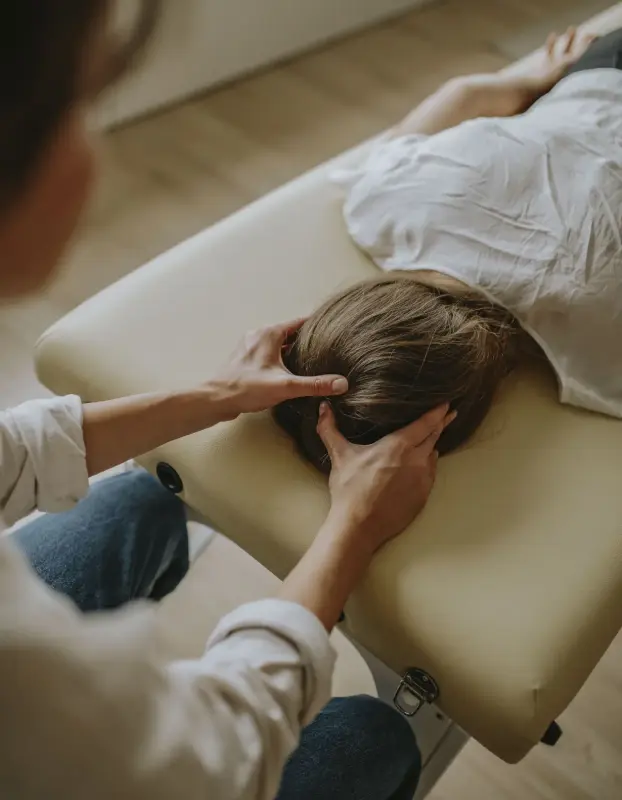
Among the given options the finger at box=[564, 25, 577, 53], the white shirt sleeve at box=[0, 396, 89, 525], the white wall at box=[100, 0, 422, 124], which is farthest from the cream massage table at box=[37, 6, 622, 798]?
the white wall at box=[100, 0, 422, 124]

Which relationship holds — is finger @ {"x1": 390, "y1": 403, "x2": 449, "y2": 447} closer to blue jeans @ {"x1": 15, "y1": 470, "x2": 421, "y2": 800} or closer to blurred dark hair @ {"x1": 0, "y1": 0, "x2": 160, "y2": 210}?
blue jeans @ {"x1": 15, "y1": 470, "x2": 421, "y2": 800}

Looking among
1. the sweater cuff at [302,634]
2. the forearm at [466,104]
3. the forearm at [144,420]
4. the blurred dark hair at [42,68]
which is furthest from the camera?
the forearm at [466,104]

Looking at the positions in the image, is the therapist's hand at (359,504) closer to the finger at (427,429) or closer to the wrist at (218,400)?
the finger at (427,429)

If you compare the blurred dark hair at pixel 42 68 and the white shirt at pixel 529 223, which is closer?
the blurred dark hair at pixel 42 68

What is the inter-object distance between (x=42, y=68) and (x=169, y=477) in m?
0.62

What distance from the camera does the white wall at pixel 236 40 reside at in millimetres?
2053

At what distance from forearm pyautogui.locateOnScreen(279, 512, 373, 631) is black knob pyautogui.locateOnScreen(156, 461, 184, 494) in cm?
22

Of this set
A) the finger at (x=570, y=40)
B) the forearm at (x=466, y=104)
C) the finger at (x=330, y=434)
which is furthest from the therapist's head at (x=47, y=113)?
the finger at (x=570, y=40)

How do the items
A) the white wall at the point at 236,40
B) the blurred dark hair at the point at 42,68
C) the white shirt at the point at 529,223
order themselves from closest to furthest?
1. the blurred dark hair at the point at 42,68
2. the white shirt at the point at 529,223
3. the white wall at the point at 236,40

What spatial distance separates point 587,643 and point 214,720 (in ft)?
1.38

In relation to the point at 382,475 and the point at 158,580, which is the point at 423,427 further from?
the point at 158,580

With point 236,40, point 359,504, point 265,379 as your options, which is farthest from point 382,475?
point 236,40

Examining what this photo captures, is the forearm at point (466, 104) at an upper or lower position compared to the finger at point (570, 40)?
lower

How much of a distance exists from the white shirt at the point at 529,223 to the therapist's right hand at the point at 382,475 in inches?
8.1
